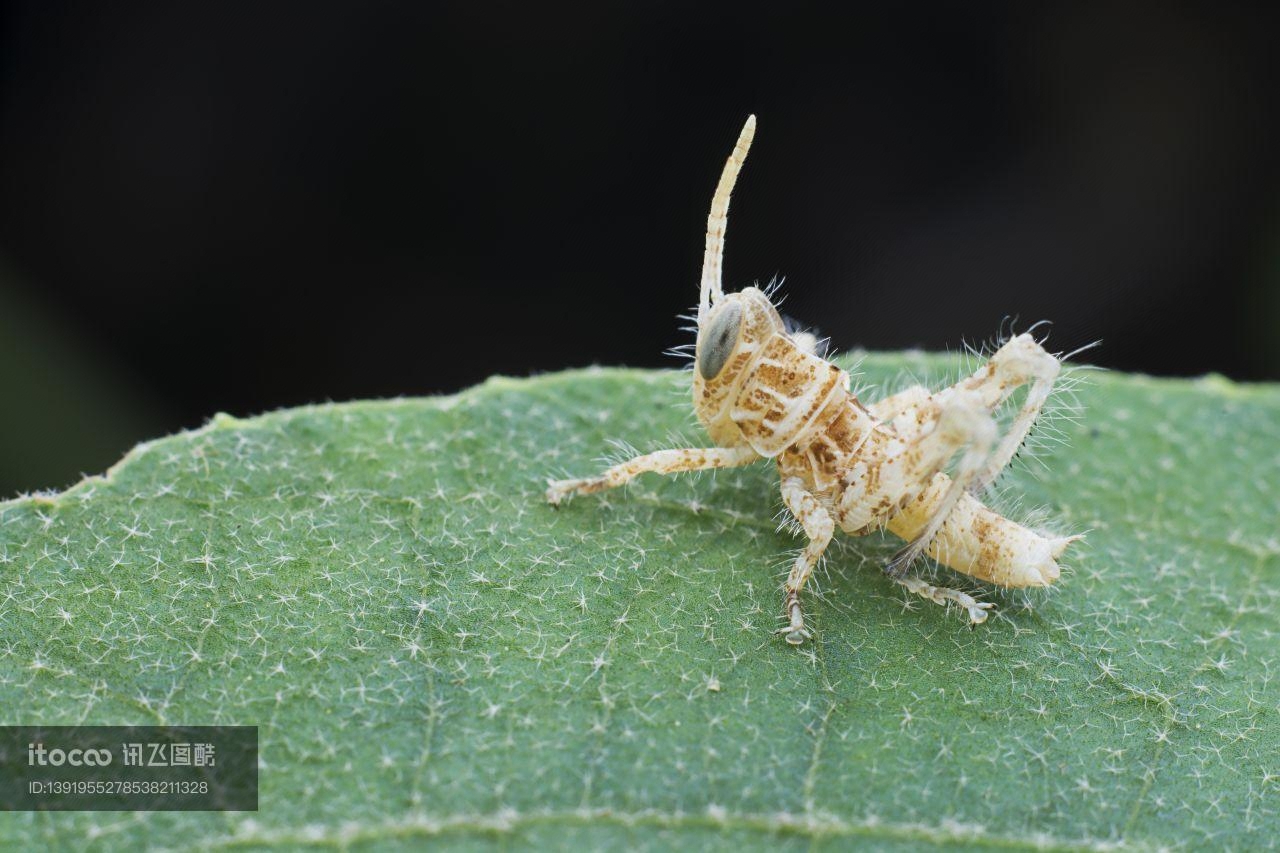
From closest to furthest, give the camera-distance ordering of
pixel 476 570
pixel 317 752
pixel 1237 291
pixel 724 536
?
pixel 317 752 → pixel 476 570 → pixel 724 536 → pixel 1237 291

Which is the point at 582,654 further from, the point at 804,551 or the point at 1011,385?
the point at 1011,385

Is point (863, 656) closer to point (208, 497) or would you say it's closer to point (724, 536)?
point (724, 536)

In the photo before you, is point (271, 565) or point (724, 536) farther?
point (724, 536)

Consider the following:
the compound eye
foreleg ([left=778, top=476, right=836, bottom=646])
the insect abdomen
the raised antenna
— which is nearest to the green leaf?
foreleg ([left=778, top=476, right=836, bottom=646])

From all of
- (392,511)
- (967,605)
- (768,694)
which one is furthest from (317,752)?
(967,605)

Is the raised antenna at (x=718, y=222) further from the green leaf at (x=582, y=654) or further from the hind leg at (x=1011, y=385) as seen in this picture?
the hind leg at (x=1011, y=385)

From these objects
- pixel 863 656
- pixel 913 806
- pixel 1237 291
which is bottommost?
pixel 913 806

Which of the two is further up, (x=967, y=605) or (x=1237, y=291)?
(x=1237, y=291)

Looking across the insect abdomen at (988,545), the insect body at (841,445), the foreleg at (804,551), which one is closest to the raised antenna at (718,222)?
the insect body at (841,445)
